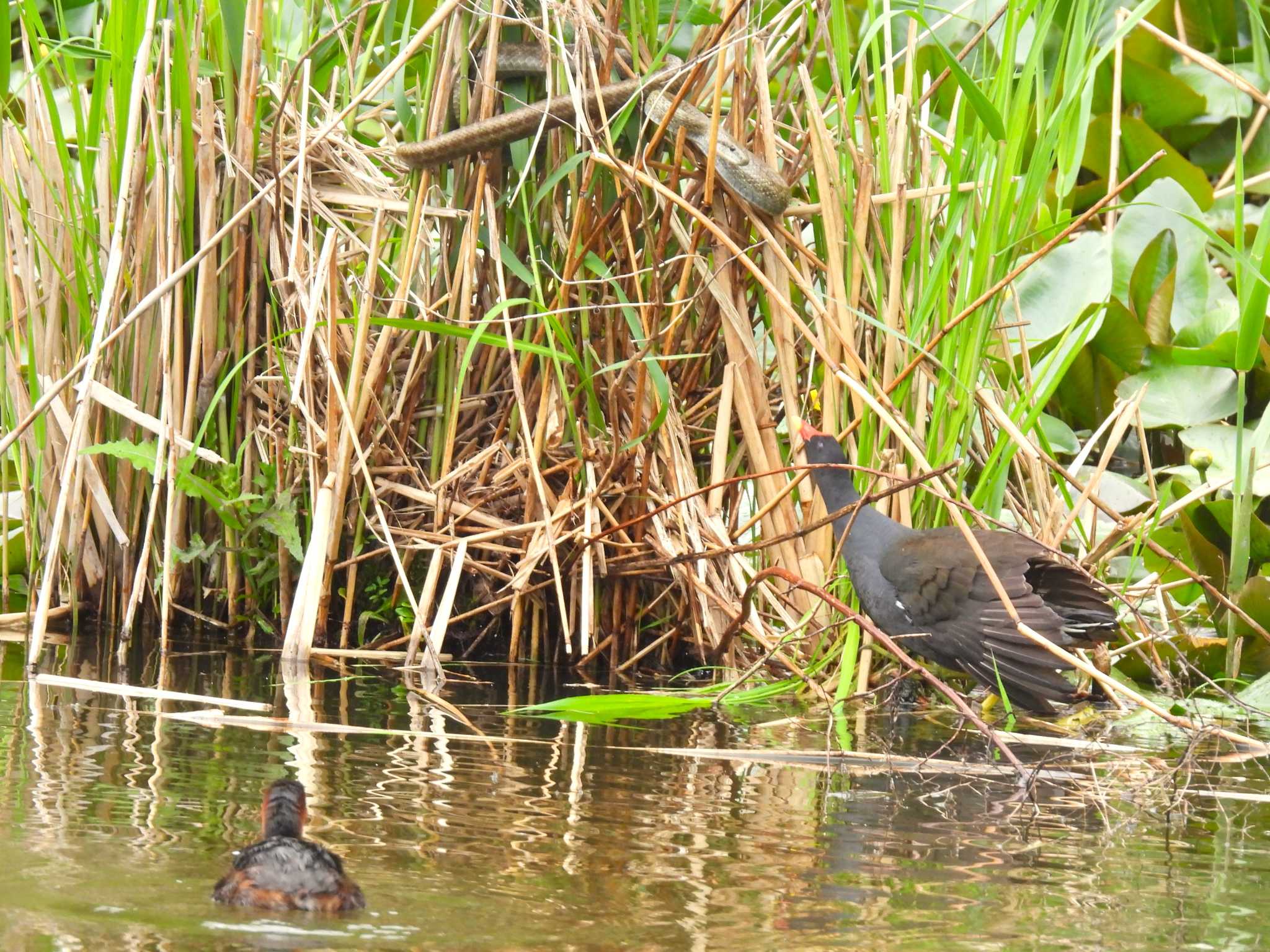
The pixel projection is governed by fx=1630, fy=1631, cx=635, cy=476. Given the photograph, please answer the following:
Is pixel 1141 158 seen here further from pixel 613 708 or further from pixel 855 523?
pixel 613 708

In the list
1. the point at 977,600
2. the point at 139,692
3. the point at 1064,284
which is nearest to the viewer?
the point at 139,692

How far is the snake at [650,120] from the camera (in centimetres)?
456

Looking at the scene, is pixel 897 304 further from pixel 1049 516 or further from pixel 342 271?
pixel 342 271

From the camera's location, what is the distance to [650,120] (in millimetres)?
4695

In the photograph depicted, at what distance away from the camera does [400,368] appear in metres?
5.14

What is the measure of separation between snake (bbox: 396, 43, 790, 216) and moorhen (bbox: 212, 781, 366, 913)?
8.61 feet

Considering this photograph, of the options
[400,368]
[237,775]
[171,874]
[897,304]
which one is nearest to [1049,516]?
[897,304]

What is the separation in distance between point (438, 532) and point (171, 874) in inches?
96.7

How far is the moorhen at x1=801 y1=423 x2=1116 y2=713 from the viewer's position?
4.25 m

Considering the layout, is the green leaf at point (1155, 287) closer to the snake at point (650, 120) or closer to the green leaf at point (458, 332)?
the snake at point (650, 120)

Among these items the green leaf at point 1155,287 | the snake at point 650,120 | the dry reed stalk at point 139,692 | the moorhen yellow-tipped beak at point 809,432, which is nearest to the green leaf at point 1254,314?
the moorhen yellow-tipped beak at point 809,432

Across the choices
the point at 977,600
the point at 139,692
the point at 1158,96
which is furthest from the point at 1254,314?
the point at 1158,96

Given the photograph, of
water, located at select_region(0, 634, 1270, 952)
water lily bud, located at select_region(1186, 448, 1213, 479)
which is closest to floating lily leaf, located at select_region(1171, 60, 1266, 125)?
water lily bud, located at select_region(1186, 448, 1213, 479)

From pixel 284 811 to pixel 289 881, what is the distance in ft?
0.98
